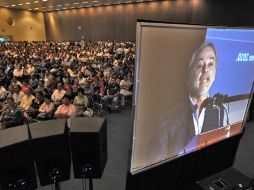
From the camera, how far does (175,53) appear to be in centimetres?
194

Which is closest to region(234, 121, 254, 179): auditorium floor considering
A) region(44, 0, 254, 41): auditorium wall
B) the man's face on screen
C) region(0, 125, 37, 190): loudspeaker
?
the man's face on screen

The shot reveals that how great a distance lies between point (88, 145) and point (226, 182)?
1.90 meters

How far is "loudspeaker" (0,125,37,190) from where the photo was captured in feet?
6.19

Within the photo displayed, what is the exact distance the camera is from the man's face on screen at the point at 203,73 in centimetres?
216

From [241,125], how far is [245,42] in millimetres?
1156

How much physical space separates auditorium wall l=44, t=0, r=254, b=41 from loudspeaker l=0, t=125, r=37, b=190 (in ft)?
39.7

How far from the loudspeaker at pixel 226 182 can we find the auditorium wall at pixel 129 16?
1088 centimetres

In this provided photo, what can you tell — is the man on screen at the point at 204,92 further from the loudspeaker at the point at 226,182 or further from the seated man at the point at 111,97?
the seated man at the point at 111,97

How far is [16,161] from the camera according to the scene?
75.5 inches

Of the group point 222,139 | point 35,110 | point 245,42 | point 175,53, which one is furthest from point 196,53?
point 35,110

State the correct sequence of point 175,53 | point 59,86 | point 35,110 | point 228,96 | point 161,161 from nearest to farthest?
point 175,53 < point 161,161 < point 228,96 < point 35,110 < point 59,86

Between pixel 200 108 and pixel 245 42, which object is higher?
pixel 245 42

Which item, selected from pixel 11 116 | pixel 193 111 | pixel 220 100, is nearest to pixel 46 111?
pixel 11 116

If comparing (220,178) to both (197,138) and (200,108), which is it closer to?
(197,138)
